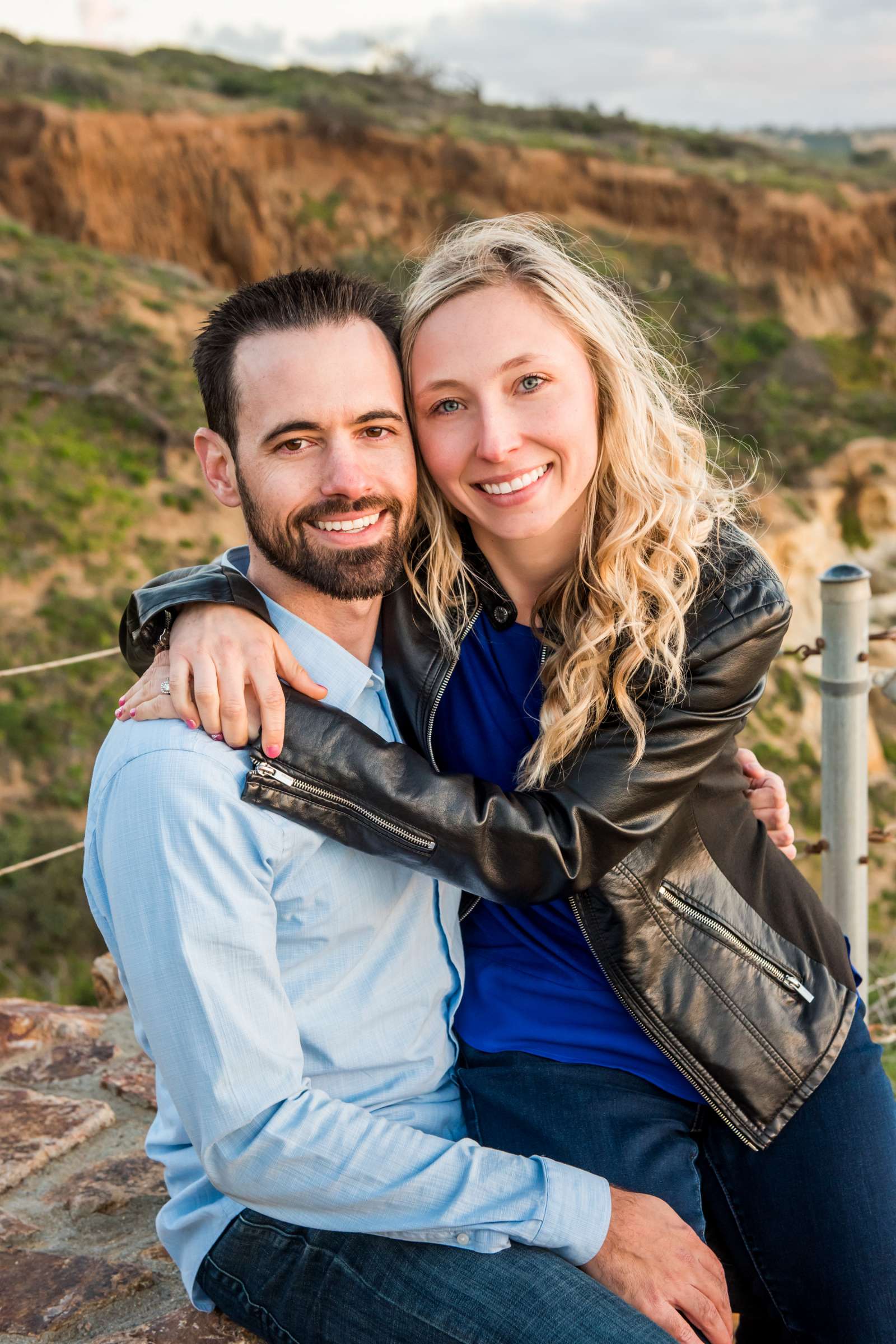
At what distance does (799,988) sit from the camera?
2.21m

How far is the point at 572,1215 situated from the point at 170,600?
4.26 ft

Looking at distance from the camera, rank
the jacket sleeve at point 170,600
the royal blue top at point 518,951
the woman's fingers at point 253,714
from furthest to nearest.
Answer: the royal blue top at point 518,951 < the jacket sleeve at point 170,600 < the woman's fingers at point 253,714

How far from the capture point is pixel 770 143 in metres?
34.0

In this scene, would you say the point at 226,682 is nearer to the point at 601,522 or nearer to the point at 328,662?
the point at 328,662

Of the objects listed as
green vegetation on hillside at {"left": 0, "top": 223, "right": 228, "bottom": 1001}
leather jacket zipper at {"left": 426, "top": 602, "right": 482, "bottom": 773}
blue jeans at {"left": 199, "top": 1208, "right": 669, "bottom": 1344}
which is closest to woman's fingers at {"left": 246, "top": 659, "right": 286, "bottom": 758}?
leather jacket zipper at {"left": 426, "top": 602, "right": 482, "bottom": 773}

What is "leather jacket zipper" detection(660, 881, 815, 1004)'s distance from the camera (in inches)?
84.3

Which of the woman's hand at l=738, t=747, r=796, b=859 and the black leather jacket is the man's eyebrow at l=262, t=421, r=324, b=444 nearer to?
the black leather jacket

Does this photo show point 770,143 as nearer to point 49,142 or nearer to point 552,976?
point 49,142

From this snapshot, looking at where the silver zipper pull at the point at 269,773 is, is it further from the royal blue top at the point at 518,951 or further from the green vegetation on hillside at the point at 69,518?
the green vegetation on hillside at the point at 69,518

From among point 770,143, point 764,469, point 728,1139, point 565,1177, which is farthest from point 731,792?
point 770,143

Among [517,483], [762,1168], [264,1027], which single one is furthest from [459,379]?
[762,1168]

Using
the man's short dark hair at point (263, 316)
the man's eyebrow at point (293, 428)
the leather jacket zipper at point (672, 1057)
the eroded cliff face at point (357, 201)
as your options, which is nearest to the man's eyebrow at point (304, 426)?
the man's eyebrow at point (293, 428)

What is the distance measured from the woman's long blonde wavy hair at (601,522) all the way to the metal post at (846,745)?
0.76 metres

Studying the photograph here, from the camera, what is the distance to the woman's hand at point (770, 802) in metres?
2.60
